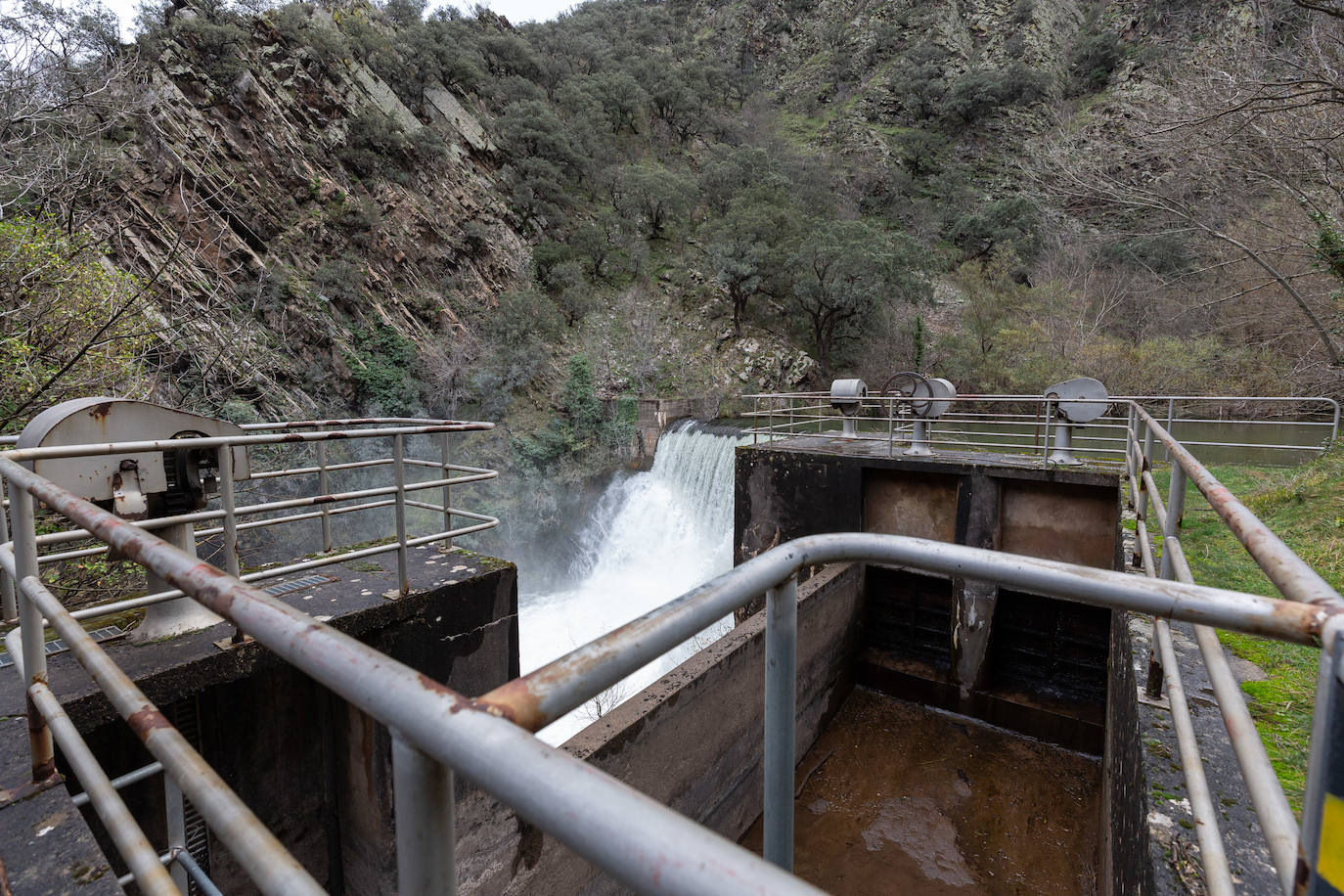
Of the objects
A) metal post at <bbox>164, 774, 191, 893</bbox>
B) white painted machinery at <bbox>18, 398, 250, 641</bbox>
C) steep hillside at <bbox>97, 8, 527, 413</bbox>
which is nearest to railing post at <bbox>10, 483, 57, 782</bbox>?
metal post at <bbox>164, 774, 191, 893</bbox>

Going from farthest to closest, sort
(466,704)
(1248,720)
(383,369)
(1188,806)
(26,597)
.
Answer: (383,369) → (1188,806) → (26,597) → (1248,720) → (466,704)

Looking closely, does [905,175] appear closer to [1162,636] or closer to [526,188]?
[526,188]

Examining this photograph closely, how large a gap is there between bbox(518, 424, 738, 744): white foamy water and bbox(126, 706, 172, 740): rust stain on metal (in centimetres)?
1112

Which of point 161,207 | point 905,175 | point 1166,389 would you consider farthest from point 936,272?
point 161,207

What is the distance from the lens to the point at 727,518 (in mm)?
13688

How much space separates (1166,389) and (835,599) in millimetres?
15330

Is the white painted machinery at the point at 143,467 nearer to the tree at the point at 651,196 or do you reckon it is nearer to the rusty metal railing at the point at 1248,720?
the rusty metal railing at the point at 1248,720

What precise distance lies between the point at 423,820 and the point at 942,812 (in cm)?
649

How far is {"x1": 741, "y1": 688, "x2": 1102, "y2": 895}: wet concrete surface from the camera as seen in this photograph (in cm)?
498

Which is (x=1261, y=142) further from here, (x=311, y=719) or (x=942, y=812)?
(x=311, y=719)

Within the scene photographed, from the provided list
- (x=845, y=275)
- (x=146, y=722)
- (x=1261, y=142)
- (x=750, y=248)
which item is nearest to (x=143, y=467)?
(x=146, y=722)

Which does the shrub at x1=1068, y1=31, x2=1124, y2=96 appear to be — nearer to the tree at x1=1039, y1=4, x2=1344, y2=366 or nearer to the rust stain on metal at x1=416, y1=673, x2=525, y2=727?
the tree at x1=1039, y1=4, x2=1344, y2=366

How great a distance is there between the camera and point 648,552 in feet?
50.1

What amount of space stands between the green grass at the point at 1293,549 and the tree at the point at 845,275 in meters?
16.0
